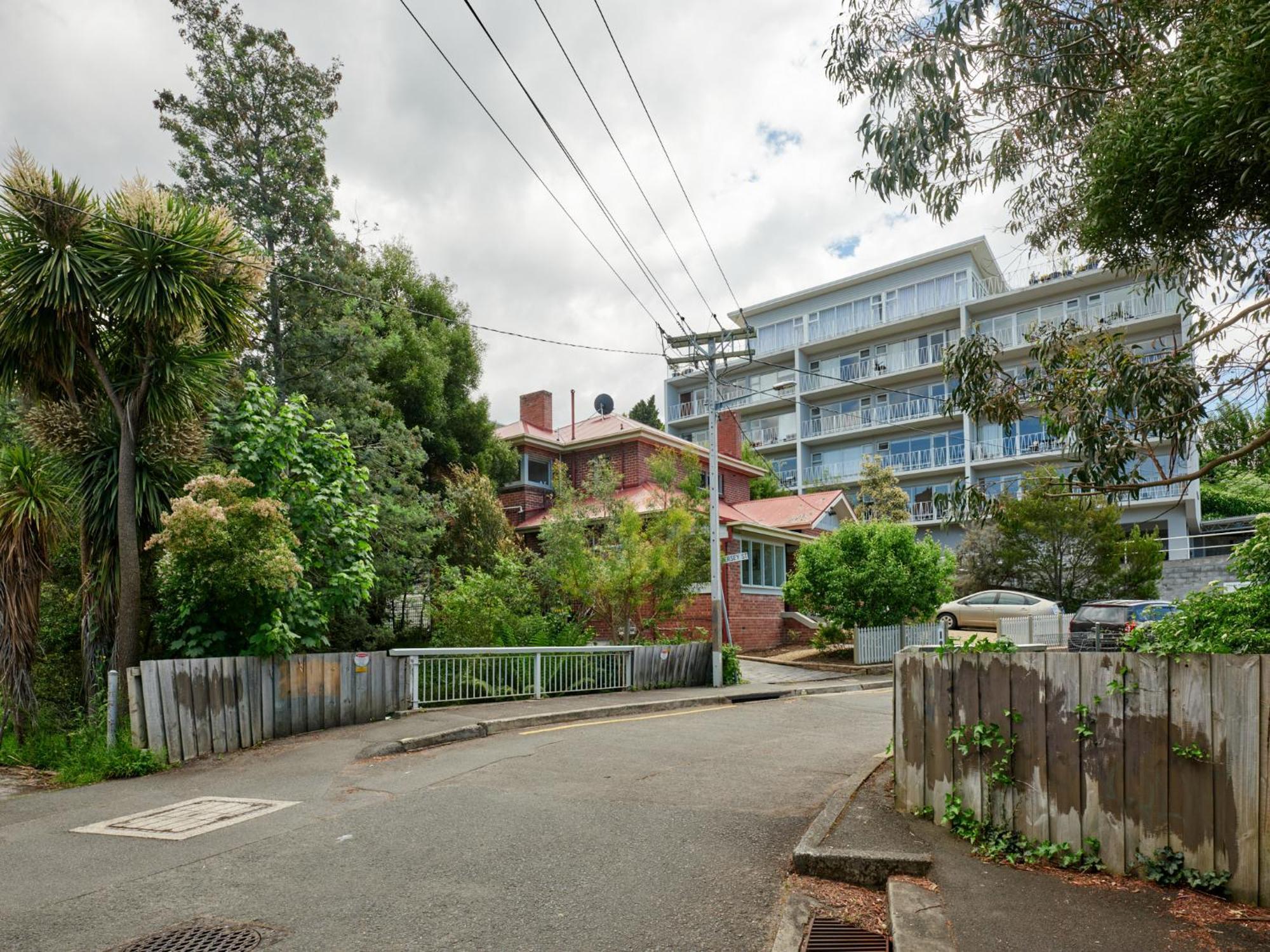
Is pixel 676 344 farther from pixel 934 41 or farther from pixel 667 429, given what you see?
pixel 667 429

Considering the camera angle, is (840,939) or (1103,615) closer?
(840,939)

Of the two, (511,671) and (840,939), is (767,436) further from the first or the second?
(840,939)

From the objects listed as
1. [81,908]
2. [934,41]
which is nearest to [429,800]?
[81,908]

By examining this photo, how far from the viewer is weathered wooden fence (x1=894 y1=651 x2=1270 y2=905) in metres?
4.60

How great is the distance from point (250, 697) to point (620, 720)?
5300 mm

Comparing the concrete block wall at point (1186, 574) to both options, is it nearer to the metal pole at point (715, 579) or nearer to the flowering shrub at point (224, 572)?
the metal pole at point (715, 579)

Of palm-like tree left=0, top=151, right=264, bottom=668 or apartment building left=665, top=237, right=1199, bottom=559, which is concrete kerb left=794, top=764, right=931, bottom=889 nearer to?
palm-like tree left=0, top=151, right=264, bottom=668

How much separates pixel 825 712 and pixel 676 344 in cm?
972

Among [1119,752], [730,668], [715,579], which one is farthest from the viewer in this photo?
[730,668]

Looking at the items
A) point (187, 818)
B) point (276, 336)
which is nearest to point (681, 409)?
point (276, 336)

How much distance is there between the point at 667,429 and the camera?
54938 mm

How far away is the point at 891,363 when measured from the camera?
46969mm

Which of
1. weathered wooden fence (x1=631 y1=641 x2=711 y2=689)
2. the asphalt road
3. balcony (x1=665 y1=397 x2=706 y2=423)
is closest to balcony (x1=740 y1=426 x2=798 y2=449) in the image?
balcony (x1=665 y1=397 x2=706 y2=423)

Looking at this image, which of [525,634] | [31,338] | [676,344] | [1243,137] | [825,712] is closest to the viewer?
[1243,137]
